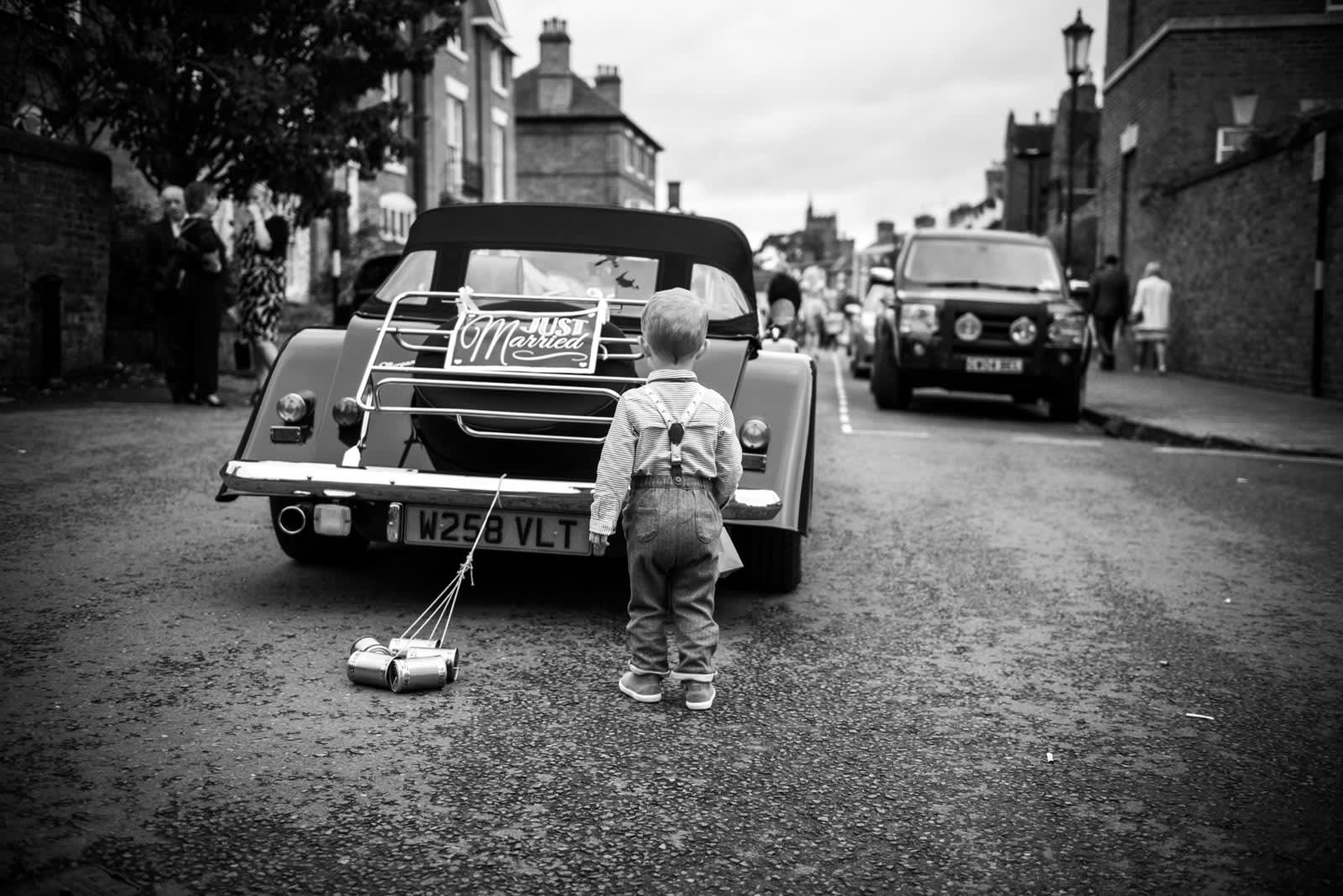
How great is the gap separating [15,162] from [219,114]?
2228mm

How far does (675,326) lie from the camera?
3.86m

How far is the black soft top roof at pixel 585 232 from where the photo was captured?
19.3ft

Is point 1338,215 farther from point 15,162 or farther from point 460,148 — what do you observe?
point 460,148

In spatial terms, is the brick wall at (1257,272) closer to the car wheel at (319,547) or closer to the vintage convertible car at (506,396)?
the vintage convertible car at (506,396)

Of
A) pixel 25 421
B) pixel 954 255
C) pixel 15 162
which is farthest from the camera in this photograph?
pixel 954 255

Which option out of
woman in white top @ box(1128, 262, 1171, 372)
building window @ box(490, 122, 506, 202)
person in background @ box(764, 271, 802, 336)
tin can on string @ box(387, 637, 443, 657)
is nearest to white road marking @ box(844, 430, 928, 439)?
person in background @ box(764, 271, 802, 336)

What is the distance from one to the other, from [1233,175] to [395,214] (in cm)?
1999

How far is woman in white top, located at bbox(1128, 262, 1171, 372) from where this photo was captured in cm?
2088

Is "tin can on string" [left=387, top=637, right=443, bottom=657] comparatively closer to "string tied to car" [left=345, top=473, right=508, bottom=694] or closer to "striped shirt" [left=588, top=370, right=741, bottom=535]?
"string tied to car" [left=345, top=473, right=508, bottom=694]

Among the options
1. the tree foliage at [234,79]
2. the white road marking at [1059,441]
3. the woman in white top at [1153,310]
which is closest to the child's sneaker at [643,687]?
the white road marking at [1059,441]

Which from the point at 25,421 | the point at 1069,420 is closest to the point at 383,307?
the point at 25,421

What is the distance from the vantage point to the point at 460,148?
38.6 meters

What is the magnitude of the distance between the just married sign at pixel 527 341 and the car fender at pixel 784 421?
64 cm

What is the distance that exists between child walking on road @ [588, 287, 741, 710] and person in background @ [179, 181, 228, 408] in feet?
28.7
